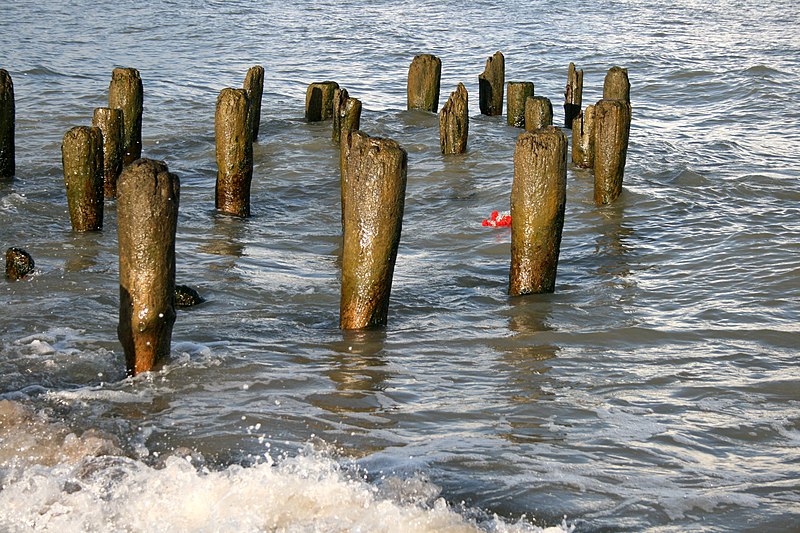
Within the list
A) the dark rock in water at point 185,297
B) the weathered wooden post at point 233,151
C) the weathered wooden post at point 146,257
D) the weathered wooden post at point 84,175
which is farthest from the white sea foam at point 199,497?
the weathered wooden post at point 233,151

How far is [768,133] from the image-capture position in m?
16.6

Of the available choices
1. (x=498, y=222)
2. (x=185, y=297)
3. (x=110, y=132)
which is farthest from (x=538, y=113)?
(x=185, y=297)

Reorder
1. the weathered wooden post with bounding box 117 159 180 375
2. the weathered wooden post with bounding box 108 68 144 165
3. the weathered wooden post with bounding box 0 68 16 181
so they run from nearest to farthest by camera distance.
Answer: the weathered wooden post with bounding box 117 159 180 375, the weathered wooden post with bounding box 0 68 16 181, the weathered wooden post with bounding box 108 68 144 165

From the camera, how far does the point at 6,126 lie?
1197 cm

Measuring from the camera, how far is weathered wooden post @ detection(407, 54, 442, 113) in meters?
17.0

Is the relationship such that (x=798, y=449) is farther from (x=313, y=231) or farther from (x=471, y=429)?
(x=313, y=231)

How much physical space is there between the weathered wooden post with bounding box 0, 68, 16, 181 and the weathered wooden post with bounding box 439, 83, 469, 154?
5.81 m

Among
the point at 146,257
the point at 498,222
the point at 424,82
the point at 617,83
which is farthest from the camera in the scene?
the point at 424,82

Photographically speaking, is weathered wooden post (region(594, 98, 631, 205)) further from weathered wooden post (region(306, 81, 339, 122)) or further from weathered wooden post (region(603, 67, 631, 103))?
weathered wooden post (region(306, 81, 339, 122))

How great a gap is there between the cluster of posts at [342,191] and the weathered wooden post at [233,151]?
1 centimetres

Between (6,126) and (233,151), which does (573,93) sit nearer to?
(233,151)

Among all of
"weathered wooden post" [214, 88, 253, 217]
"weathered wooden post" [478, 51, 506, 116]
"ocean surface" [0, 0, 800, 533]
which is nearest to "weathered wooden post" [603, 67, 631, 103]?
"ocean surface" [0, 0, 800, 533]

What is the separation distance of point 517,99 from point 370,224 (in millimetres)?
9354

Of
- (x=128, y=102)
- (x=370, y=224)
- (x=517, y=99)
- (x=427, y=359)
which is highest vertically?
(x=128, y=102)
